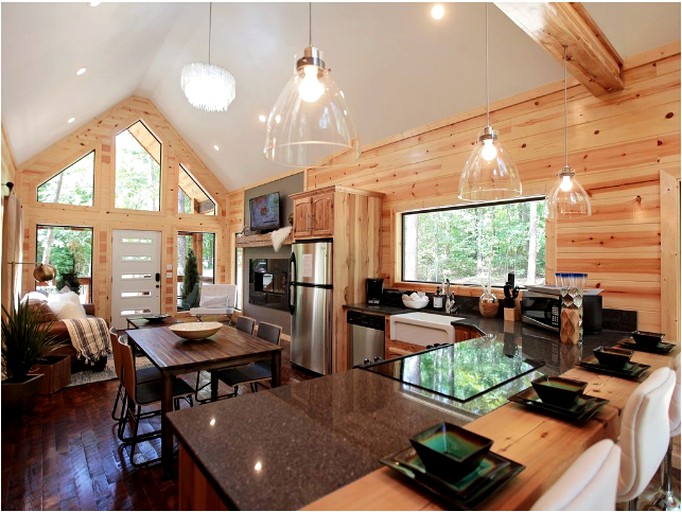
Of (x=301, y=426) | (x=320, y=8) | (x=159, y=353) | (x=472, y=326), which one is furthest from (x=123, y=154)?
(x=301, y=426)

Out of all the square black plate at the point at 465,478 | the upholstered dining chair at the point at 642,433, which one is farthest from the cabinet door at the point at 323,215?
the square black plate at the point at 465,478

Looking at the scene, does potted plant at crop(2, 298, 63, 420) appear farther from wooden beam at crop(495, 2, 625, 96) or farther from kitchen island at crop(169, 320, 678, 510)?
wooden beam at crop(495, 2, 625, 96)

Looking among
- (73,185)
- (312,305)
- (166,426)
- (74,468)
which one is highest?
(73,185)

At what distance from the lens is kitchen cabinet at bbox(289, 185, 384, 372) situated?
405 cm

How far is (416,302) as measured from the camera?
3.71m

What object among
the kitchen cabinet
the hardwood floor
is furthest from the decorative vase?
the hardwood floor

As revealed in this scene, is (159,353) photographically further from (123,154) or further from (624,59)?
(123,154)

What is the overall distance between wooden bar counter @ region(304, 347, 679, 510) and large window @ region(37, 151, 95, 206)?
7.60 m

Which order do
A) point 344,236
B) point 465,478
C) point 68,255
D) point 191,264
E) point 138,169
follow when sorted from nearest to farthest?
point 465,478
point 344,236
point 68,255
point 138,169
point 191,264

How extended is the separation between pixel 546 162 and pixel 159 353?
336 centimetres

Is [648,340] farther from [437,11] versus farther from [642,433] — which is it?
[437,11]

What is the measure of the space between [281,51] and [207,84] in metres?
0.99

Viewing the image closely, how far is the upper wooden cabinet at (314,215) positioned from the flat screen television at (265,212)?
1685 mm

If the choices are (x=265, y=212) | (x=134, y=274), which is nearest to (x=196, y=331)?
(x=265, y=212)
